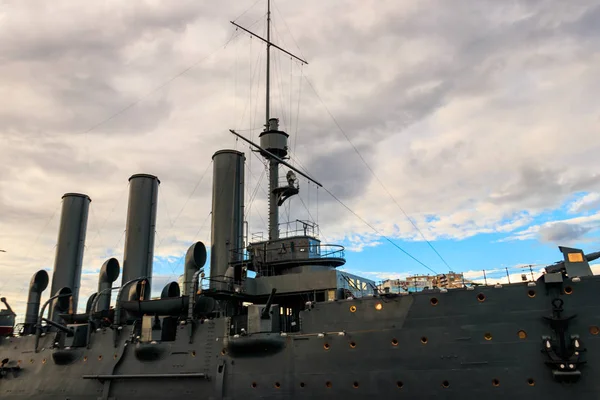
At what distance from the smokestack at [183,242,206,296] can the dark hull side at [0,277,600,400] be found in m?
2.78

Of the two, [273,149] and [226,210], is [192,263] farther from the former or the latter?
[273,149]

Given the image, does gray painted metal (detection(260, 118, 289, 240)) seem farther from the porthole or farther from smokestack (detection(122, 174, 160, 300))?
the porthole

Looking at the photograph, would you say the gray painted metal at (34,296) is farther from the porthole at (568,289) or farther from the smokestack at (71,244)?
the porthole at (568,289)

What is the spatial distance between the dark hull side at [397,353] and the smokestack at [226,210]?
5217mm

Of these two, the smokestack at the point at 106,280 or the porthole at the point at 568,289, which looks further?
the smokestack at the point at 106,280

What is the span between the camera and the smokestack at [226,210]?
22422 millimetres

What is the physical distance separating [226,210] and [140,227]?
23.8 ft

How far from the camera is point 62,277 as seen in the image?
29.0 metres

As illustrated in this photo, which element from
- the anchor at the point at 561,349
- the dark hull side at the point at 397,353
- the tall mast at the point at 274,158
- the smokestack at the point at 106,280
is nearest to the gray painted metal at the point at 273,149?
the tall mast at the point at 274,158

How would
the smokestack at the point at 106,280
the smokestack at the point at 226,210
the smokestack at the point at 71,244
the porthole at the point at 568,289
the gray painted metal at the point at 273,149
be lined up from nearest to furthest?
the porthole at the point at 568,289 → the smokestack at the point at 226,210 → the gray painted metal at the point at 273,149 → the smokestack at the point at 106,280 → the smokestack at the point at 71,244

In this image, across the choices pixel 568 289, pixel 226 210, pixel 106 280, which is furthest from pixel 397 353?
pixel 106 280

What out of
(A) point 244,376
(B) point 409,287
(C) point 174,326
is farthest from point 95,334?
(B) point 409,287

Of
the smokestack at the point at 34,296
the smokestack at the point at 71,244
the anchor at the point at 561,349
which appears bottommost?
the anchor at the point at 561,349

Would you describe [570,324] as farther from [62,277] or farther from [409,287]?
[62,277]
